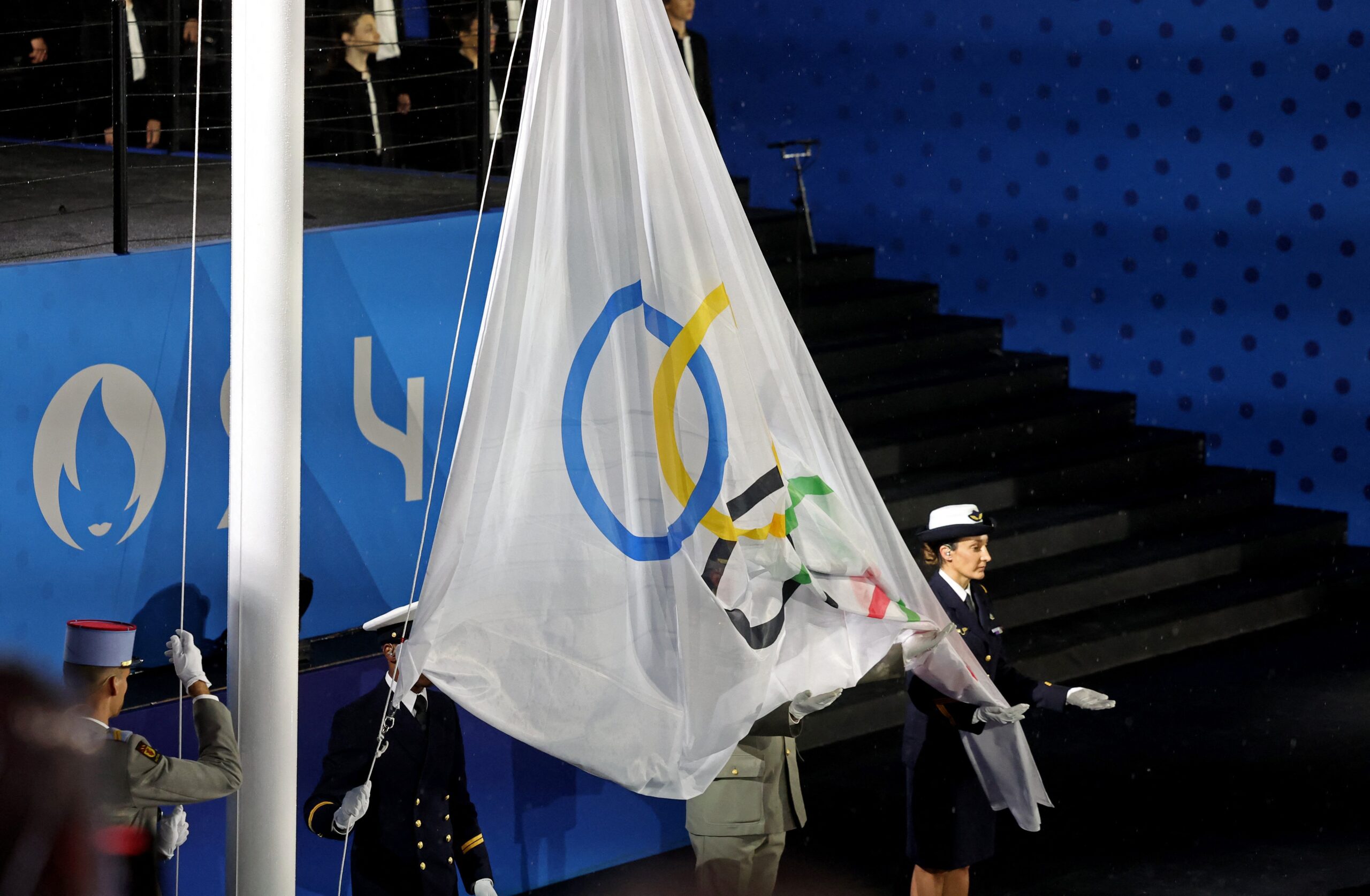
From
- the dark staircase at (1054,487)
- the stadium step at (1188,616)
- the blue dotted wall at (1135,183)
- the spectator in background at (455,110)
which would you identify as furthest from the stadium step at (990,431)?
the spectator in background at (455,110)

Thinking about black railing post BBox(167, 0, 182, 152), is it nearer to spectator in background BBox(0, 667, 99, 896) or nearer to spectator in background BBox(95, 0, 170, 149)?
spectator in background BBox(95, 0, 170, 149)

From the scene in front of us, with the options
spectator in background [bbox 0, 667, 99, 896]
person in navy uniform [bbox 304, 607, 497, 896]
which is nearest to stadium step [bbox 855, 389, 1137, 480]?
person in navy uniform [bbox 304, 607, 497, 896]

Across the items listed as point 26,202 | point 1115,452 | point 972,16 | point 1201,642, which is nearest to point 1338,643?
point 1201,642

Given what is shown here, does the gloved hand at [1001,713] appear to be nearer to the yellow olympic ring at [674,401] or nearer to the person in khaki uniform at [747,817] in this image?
the person in khaki uniform at [747,817]

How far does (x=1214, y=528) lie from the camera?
367 inches

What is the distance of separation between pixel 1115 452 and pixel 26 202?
5.64m

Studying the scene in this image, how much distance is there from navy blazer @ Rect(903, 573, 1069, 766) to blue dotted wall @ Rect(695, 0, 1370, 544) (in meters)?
5.20

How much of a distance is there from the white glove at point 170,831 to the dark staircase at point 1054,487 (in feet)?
15.3

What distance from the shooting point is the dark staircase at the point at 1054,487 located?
8.26 m

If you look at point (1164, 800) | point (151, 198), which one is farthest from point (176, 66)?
point (1164, 800)

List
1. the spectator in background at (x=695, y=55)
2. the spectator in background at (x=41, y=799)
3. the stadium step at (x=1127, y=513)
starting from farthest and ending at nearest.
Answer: the stadium step at (x=1127, y=513), the spectator in background at (x=695, y=55), the spectator in background at (x=41, y=799)

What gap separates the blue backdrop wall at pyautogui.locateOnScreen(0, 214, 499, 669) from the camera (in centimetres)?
490

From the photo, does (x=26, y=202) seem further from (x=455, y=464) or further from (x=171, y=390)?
(x=455, y=464)

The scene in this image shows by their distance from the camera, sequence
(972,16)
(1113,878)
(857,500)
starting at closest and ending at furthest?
(857,500) < (1113,878) < (972,16)
